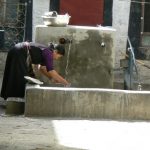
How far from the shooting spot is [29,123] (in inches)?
339

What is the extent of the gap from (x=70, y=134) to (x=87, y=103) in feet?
4.47

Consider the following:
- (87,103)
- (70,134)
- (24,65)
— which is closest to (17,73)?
(24,65)

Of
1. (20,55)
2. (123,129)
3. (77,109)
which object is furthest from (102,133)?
(20,55)

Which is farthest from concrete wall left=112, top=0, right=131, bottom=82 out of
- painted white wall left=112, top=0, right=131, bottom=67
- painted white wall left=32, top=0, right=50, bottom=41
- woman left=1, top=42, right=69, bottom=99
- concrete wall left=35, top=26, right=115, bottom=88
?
woman left=1, top=42, right=69, bottom=99

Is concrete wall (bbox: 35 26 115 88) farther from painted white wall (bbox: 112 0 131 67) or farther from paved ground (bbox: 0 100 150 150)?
painted white wall (bbox: 112 0 131 67)

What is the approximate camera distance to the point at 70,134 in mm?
7934

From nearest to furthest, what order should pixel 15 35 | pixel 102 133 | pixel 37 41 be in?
pixel 102 133 < pixel 37 41 < pixel 15 35

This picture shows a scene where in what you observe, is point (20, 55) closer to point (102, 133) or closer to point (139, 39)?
point (102, 133)

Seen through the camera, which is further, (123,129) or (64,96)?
(64,96)

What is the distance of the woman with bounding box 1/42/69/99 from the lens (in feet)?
32.0

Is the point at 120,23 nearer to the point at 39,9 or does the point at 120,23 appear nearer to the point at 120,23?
the point at 120,23

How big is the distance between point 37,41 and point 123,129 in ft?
11.2

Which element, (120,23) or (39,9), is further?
(120,23)

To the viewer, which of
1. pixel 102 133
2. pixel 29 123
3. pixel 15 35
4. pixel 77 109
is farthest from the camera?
pixel 15 35
